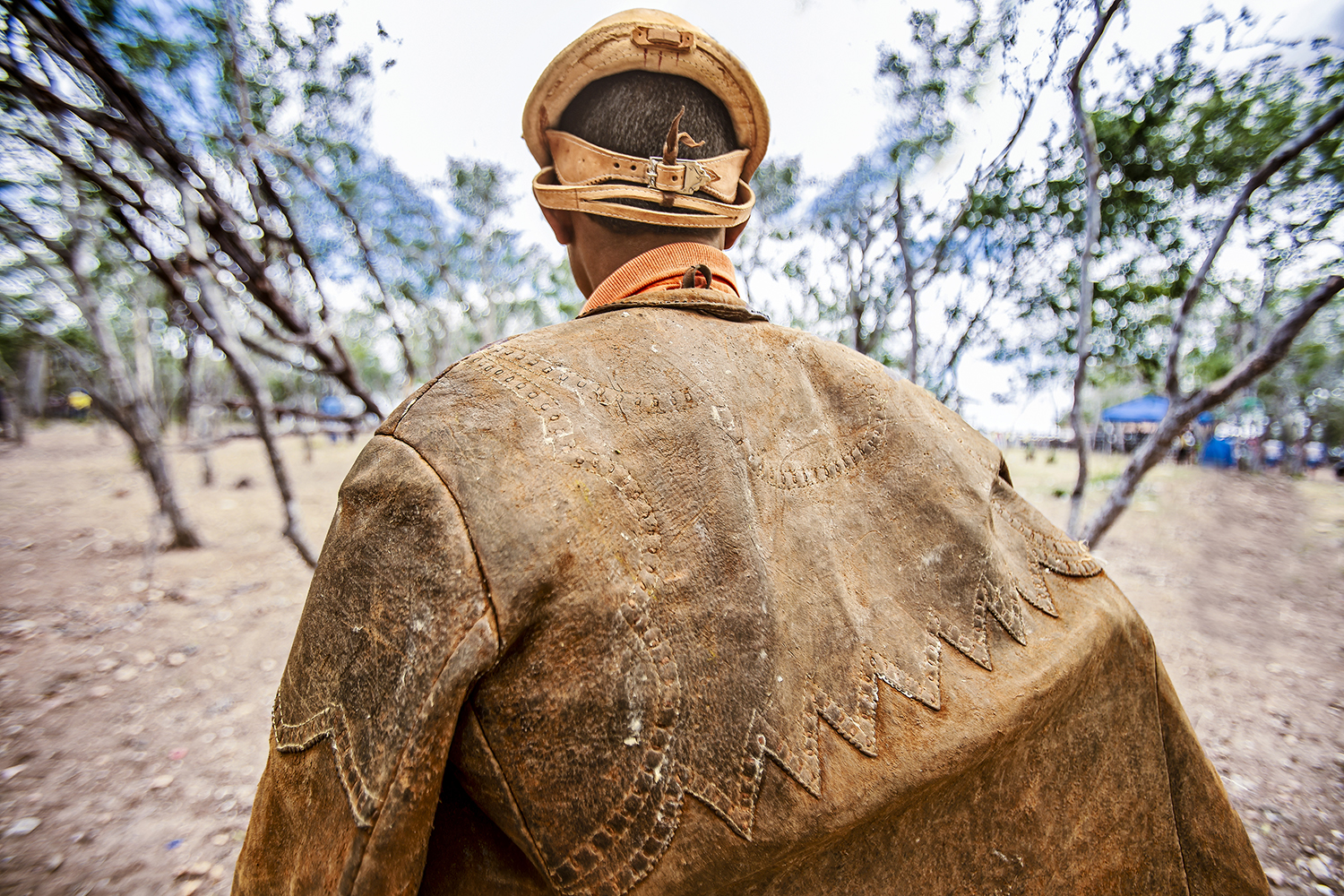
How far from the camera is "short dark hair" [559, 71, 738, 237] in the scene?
1333 millimetres

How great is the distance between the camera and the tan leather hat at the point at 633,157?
1.28 metres

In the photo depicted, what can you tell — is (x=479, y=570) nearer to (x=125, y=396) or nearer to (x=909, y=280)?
(x=909, y=280)

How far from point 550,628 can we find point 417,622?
0.60 ft

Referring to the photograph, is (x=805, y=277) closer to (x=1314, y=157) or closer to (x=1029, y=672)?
(x=1314, y=157)

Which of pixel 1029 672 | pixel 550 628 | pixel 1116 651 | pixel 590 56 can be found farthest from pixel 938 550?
pixel 590 56

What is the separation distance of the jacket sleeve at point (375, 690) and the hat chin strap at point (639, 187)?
0.75 m

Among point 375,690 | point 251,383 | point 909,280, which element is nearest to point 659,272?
point 375,690

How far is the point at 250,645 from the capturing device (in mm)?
4957

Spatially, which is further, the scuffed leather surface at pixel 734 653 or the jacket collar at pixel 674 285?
the jacket collar at pixel 674 285

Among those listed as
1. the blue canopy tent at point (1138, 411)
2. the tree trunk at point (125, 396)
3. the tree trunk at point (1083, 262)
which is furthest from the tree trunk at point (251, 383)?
the blue canopy tent at point (1138, 411)

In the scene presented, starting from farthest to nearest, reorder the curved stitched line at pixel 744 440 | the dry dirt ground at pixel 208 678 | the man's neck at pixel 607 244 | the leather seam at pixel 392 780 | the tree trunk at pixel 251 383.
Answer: the tree trunk at pixel 251 383, the dry dirt ground at pixel 208 678, the man's neck at pixel 607 244, the curved stitched line at pixel 744 440, the leather seam at pixel 392 780

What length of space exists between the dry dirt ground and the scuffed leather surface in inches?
116

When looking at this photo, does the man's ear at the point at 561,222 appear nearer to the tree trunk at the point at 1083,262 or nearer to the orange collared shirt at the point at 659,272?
the orange collared shirt at the point at 659,272

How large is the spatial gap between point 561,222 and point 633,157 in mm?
267
